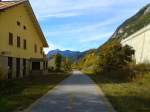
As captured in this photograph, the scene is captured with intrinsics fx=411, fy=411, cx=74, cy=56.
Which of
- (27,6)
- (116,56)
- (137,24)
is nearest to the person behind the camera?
(27,6)

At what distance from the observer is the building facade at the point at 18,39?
3528 cm

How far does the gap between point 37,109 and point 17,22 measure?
87.7 ft

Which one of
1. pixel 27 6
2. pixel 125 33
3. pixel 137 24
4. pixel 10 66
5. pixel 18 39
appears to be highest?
pixel 137 24

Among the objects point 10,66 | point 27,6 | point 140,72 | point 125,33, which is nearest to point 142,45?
point 140,72

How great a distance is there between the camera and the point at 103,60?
176 ft

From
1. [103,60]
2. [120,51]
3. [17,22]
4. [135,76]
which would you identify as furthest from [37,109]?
[103,60]

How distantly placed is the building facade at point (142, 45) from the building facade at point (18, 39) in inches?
465

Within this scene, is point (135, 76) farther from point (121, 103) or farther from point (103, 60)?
point (103, 60)

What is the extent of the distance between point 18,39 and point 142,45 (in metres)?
12.8

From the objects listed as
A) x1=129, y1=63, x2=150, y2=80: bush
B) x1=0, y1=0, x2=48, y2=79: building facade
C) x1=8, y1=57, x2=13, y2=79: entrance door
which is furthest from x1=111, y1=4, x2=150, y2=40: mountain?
x1=129, y1=63, x2=150, y2=80: bush

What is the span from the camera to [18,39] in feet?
134

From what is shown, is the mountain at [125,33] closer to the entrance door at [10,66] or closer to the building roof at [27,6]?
the building roof at [27,6]

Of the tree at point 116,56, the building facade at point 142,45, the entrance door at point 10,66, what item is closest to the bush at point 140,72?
the building facade at point 142,45

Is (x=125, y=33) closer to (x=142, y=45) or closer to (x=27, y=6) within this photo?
(x=142, y=45)
